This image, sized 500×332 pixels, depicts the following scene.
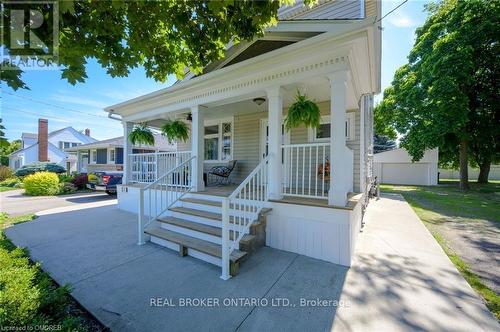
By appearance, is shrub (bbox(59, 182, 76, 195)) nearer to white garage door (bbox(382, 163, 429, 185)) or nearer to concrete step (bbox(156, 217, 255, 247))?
concrete step (bbox(156, 217, 255, 247))

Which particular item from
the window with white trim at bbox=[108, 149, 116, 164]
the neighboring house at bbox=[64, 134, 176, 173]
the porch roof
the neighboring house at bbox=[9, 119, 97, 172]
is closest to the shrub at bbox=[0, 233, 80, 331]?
the porch roof

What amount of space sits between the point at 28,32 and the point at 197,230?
344 centimetres

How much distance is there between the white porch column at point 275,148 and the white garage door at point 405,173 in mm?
21428

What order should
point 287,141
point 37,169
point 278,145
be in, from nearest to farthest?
point 278,145 < point 287,141 < point 37,169

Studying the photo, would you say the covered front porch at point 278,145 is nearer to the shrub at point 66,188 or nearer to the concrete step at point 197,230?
the concrete step at point 197,230

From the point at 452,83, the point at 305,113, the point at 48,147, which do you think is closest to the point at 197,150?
the point at 305,113

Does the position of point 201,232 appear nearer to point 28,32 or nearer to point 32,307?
point 32,307

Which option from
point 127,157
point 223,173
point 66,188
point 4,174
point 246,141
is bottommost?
point 66,188

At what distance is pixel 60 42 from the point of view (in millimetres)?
2199

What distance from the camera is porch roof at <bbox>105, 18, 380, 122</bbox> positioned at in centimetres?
362

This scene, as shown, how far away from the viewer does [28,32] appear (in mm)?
2014

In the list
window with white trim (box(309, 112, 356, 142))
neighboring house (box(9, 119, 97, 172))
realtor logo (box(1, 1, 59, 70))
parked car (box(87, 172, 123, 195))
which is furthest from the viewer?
neighboring house (box(9, 119, 97, 172))

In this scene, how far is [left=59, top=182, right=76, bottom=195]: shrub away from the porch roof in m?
11.1

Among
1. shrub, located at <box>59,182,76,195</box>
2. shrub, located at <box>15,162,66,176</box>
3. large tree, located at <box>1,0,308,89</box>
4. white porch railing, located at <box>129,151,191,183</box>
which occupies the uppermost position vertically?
large tree, located at <box>1,0,308,89</box>
